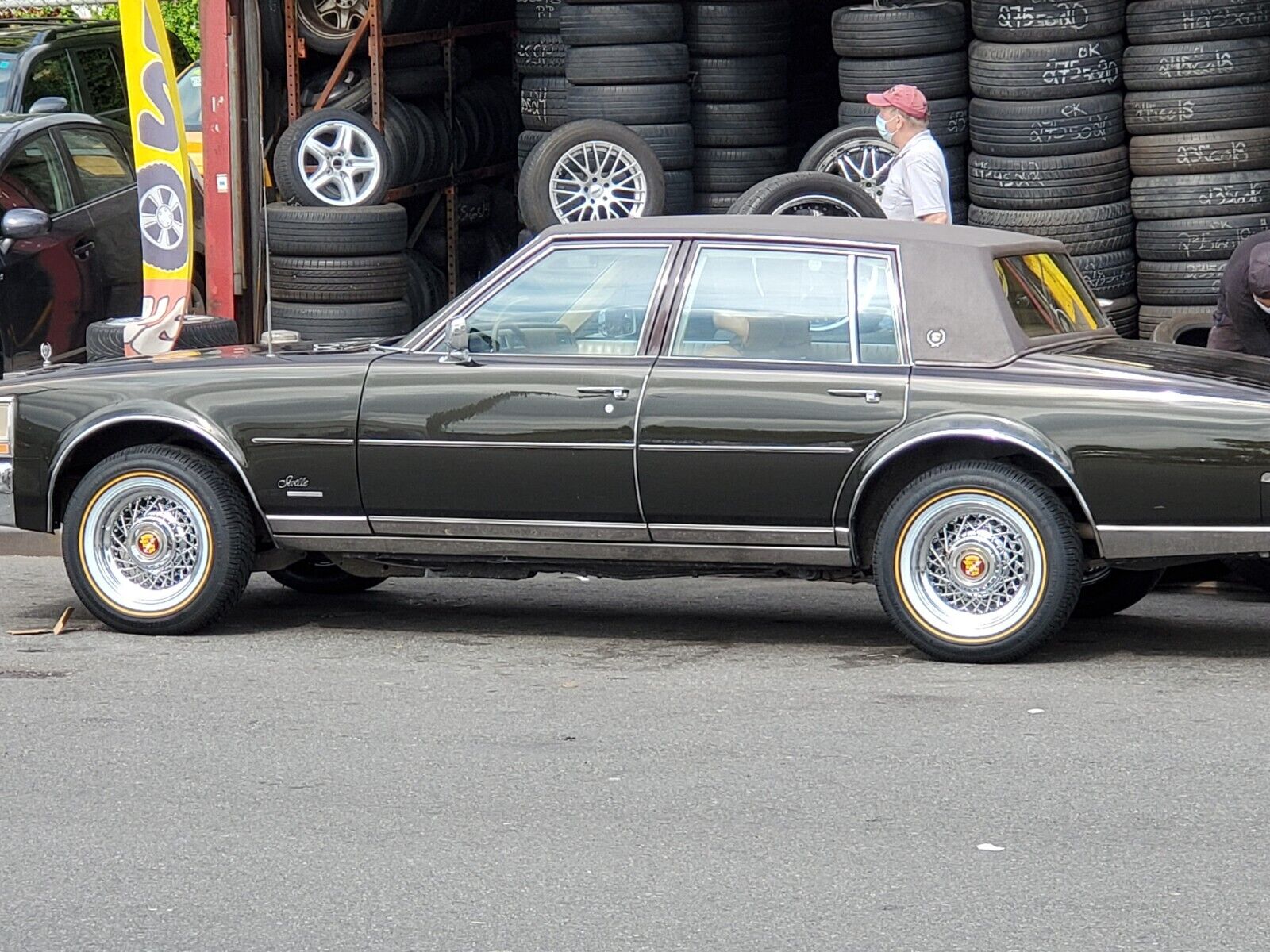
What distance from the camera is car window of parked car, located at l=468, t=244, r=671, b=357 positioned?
709 centimetres

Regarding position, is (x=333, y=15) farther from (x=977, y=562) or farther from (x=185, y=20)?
(x=185, y=20)

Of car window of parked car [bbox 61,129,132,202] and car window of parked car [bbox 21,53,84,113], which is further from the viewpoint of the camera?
car window of parked car [bbox 21,53,84,113]

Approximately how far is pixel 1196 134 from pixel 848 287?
5.80 meters

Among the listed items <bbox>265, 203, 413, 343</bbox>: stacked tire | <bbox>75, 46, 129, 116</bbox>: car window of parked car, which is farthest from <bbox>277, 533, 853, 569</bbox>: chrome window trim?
<bbox>75, 46, 129, 116</bbox>: car window of parked car

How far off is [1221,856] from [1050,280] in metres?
3.14

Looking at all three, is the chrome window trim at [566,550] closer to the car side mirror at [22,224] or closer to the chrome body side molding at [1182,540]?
the chrome body side molding at [1182,540]

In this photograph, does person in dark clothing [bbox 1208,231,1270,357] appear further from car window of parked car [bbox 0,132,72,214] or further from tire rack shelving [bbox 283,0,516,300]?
tire rack shelving [bbox 283,0,516,300]

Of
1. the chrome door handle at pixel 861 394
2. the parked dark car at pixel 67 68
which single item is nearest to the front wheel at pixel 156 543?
the chrome door handle at pixel 861 394

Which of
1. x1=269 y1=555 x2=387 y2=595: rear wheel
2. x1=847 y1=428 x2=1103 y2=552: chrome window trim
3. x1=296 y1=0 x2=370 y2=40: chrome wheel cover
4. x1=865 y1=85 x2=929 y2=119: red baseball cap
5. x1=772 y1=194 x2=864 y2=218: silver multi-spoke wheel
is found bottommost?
x1=269 y1=555 x2=387 y2=595: rear wheel

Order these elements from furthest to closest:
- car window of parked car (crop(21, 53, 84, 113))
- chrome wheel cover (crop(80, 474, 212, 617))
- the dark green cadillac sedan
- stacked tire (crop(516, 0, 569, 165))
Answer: car window of parked car (crop(21, 53, 84, 113)) < stacked tire (crop(516, 0, 569, 165)) < chrome wheel cover (crop(80, 474, 212, 617)) < the dark green cadillac sedan

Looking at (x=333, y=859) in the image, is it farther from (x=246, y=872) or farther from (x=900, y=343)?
(x=900, y=343)

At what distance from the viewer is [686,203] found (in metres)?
13.4

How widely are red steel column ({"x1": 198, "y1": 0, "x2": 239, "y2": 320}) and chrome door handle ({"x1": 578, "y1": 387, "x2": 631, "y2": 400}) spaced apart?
21.7 feet

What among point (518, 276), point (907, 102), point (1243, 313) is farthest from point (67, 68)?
point (1243, 313)
